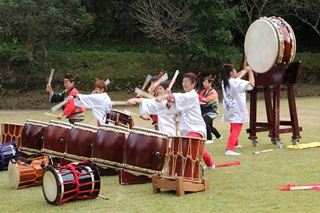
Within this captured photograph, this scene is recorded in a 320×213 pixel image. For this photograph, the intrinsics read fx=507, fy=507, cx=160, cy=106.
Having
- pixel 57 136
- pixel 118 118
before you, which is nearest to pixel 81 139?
pixel 57 136

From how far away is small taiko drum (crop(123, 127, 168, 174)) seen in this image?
5609 millimetres

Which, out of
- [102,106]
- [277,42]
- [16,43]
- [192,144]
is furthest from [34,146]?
[16,43]

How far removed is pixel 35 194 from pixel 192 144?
1.75 meters

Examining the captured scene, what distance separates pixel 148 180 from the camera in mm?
5992

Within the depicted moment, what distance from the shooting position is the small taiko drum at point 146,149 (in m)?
5.61

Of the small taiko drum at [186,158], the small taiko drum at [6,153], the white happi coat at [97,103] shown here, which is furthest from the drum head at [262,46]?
the small taiko drum at [6,153]

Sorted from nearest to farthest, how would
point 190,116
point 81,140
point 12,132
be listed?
point 190,116
point 81,140
point 12,132

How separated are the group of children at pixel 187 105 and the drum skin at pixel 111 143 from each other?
0.48 m

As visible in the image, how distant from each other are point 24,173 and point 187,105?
198 cm

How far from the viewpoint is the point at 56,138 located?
276 inches

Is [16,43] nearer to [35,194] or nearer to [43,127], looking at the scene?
[43,127]

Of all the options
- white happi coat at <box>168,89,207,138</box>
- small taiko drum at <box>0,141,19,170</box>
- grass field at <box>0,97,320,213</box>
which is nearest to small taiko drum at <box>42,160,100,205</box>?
grass field at <box>0,97,320,213</box>

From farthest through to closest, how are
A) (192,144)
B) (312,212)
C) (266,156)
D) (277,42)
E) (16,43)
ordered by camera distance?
1. (16,43)
2. (277,42)
3. (266,156)
4. (192,144)
5. (312,212)

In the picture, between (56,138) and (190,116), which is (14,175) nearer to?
(56,138)
